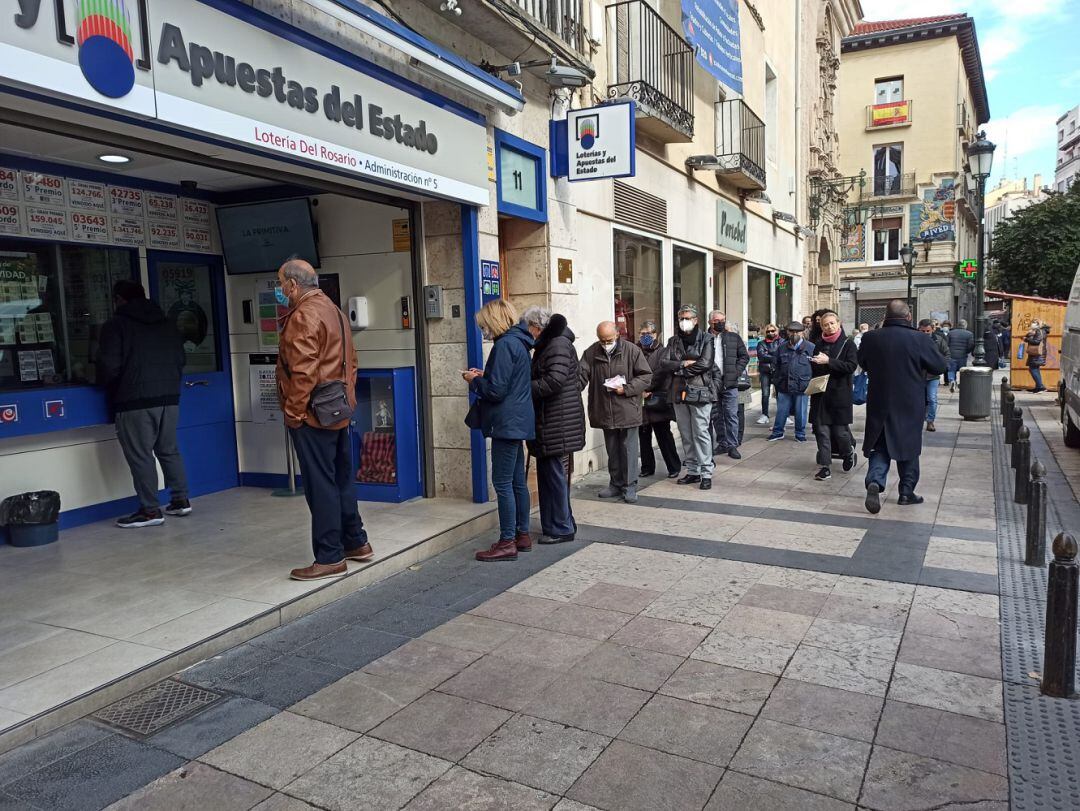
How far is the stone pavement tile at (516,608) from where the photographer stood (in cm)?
471

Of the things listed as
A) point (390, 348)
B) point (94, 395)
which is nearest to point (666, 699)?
point (390, 348)

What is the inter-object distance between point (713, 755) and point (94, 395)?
5.47 m

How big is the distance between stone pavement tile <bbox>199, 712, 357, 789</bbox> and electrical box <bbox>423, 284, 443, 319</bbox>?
13.6ft

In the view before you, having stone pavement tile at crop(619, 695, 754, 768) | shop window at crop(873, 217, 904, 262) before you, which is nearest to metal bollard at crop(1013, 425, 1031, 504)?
stone pavement tile at crop(619, 695, 754, 768)

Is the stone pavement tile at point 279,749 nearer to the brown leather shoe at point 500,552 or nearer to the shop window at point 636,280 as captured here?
the brown leather shoe at point 500,552

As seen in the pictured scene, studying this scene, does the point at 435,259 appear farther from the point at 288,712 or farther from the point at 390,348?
the point at 288,712

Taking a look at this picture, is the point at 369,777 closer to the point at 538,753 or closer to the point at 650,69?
the point at 538,753

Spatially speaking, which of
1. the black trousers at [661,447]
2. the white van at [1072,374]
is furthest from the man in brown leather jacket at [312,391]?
the white van at [1072,374]

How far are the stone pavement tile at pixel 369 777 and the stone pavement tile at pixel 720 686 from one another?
1.21 metres

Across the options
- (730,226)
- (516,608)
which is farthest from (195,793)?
(730,226)

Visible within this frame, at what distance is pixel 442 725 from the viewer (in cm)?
346

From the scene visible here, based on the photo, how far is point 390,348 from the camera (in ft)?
24.2

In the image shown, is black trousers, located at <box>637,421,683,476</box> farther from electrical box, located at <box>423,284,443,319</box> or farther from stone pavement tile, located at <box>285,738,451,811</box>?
stone pavement tile, located at <box>285,738,451,811</box>

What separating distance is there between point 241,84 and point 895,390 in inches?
223
